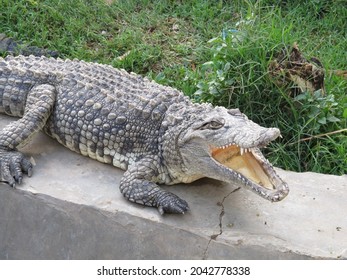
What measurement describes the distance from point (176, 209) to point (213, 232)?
0.26 metres

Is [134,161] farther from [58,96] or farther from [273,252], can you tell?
[273,252]

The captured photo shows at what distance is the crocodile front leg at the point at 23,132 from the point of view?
4.00m

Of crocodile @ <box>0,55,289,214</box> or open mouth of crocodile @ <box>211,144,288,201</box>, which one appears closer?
open mouth of crocodile @ <box>211,144,288,201</box>

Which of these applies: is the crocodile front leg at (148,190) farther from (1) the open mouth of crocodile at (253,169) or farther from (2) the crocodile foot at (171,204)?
(1) the open mouth of crocodile at (253,169)

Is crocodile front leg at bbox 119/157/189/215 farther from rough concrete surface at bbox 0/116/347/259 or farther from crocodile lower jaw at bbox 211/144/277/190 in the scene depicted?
crocodile lower jaw at bbox 211/144/277/190

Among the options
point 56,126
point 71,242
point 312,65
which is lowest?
point 71,242

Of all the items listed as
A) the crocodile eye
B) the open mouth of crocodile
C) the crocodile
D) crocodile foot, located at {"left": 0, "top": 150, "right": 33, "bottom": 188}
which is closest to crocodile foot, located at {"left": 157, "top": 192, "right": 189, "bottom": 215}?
the crocodile

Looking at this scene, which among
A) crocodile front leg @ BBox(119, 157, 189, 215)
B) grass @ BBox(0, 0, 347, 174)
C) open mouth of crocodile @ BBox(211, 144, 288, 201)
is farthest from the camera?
grass @ BBox(0, 0, 347, 174)

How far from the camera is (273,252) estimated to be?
3.55 metres

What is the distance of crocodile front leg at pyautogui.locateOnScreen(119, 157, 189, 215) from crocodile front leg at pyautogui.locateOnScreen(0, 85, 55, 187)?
0.68 meters

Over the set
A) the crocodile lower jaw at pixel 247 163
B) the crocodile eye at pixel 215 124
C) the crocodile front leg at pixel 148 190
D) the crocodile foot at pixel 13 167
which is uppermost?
the crocodile eye at pixel 215 124

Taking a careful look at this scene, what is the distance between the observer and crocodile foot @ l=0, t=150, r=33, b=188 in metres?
3.96

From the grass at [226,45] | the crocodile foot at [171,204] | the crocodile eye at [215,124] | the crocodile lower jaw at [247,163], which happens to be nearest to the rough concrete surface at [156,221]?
the crocodile foot at [171,204]

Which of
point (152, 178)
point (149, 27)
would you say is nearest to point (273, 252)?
point (152, 178)
